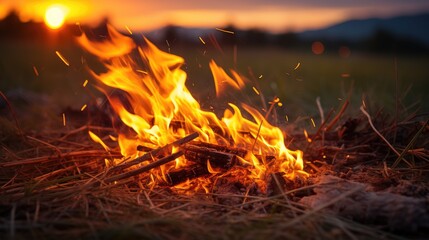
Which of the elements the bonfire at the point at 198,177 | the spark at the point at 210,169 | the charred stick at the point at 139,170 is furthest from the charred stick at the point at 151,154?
the spark at the point at 210,169

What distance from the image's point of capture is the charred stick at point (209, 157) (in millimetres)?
2637

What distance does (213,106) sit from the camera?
3.13 meters

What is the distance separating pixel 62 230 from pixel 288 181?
1.44 m

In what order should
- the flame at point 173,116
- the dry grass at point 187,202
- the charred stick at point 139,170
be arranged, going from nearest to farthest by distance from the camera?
the dry grass at point 187,202 < the charred stick at point 139,170 < the flame at point 173,116

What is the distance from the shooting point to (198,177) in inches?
108

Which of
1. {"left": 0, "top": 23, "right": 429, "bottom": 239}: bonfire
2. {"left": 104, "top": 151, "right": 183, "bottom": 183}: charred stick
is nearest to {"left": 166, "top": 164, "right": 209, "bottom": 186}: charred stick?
{"left": 0, "top": 23, "right": 429, "bottom": 239}: bonfire

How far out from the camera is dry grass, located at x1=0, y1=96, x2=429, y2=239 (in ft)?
6.47

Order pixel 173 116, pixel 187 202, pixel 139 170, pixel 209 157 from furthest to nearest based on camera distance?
pixel 173 116 → pixel 209 157 → pixel 139 170 → pixel 187 202

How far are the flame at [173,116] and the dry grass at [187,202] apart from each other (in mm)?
268

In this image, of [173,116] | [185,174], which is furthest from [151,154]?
[173,116]

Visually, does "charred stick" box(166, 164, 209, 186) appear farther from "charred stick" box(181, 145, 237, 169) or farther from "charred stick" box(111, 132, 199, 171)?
"charred stick" box(111, 132, 199, 171)

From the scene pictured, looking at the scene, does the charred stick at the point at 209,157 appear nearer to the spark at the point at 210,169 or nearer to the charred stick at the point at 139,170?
the spark at the point at 210,169

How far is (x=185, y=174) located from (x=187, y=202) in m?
0.30

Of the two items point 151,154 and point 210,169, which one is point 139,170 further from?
point 210,169
